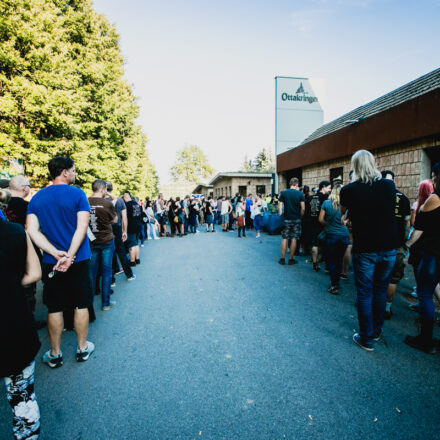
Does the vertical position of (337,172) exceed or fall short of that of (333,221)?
it exceeds it

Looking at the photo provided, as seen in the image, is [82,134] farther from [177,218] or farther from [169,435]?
[169,435]

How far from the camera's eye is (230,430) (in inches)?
72.7

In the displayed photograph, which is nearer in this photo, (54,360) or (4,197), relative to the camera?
(54,360)

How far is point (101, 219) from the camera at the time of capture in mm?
3896

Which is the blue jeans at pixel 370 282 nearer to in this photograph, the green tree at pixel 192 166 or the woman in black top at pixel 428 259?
the woman in black top at pixel 428 259

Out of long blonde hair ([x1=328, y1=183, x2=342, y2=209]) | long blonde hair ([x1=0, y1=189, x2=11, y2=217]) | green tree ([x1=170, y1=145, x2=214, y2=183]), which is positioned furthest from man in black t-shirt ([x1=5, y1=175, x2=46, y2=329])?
green tree ([x1=170, y1=145, x2=214, y2=183])

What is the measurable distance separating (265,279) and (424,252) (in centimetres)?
298

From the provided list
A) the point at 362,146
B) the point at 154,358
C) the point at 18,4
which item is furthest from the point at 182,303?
the point at 18,4

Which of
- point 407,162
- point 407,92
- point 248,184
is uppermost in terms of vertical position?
point 407,92

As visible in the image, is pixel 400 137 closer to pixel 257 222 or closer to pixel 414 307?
pixel 414 307

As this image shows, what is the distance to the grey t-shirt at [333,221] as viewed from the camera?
4.34 meters

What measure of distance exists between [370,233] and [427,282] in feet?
2.68

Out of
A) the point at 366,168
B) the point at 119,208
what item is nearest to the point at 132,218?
the point at 119,208

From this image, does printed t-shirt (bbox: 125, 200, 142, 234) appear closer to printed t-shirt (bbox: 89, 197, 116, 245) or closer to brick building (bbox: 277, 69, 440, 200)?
printed t-shirt (bbox: 89, 197, 116, 245)
